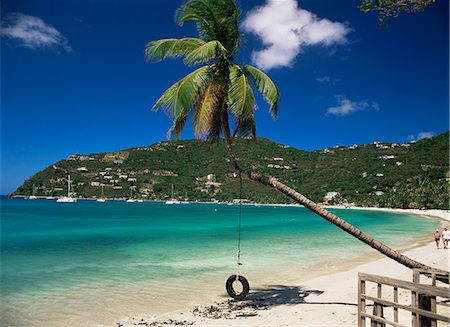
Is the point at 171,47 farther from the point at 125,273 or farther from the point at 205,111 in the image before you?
the point at 125,273

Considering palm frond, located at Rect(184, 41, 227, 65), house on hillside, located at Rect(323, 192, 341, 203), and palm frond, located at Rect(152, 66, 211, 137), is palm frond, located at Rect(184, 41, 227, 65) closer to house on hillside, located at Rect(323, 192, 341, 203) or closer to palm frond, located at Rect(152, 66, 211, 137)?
palm frond, located at Rect(152, 66, 211, 137)

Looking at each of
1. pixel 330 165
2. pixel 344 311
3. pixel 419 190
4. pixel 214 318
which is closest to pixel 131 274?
pixel 214 318

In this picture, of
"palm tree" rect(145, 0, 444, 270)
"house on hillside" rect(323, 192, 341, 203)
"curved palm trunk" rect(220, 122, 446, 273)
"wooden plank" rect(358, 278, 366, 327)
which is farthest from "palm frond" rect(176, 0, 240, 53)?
"house on hillside" rect(323, 192, 341, 203)

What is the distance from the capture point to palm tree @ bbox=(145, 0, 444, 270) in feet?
25.8

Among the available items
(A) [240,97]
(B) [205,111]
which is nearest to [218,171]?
(B) [205,111]

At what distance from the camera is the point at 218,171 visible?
143625 millimetres

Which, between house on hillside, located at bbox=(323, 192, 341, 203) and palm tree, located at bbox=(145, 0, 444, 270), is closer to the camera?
palm tree, located at bbox=(145, 0, 444, 270)

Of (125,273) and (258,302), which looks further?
(125,273)

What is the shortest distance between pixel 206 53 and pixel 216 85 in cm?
80

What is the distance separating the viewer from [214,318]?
8562 millimetres

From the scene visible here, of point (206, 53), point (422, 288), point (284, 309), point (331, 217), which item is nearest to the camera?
point (422, 288)

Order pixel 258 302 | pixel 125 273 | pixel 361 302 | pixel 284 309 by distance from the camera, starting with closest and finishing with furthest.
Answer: pixel 361 302 < pixel 284 309 < pixel 258 302 < pixel 125 273

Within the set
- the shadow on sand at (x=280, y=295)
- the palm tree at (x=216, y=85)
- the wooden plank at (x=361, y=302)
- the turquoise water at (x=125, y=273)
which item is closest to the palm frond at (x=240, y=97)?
the palm tree at (x=216, y=85)

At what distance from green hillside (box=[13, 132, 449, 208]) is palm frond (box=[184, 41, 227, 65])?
10728cm
